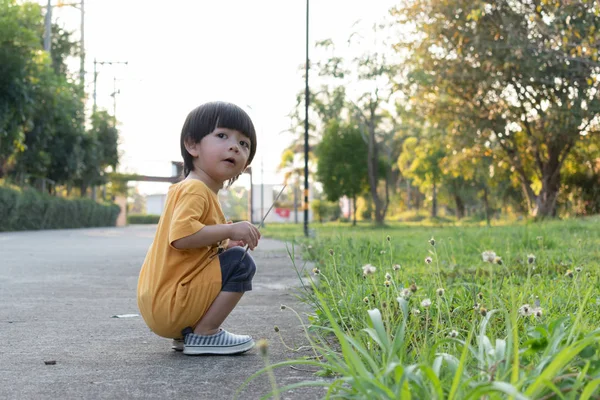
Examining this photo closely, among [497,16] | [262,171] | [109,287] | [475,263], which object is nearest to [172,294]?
[109,287]

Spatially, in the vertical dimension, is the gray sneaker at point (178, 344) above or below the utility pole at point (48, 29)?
below

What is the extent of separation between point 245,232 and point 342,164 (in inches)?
1493

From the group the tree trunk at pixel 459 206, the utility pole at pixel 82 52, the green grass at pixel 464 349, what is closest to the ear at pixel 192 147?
the green grass at pixel 464 349

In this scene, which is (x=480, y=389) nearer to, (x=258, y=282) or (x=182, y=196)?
(x=182, y=196)

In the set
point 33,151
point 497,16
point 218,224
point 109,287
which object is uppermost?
point 497,16

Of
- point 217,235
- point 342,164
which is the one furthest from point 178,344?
point 342,164

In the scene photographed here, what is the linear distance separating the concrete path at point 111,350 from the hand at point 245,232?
1.65 feet

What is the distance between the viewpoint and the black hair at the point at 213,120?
3627mm

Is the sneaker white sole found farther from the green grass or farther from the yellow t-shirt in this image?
the green grass

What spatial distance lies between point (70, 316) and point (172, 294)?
71.5 inches

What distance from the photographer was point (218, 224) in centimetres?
356

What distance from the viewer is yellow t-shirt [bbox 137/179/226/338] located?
351 centimetres

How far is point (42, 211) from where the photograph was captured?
30.4 meters

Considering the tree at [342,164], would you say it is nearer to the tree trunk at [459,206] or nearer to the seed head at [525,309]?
the tree trunk at [459,206]
